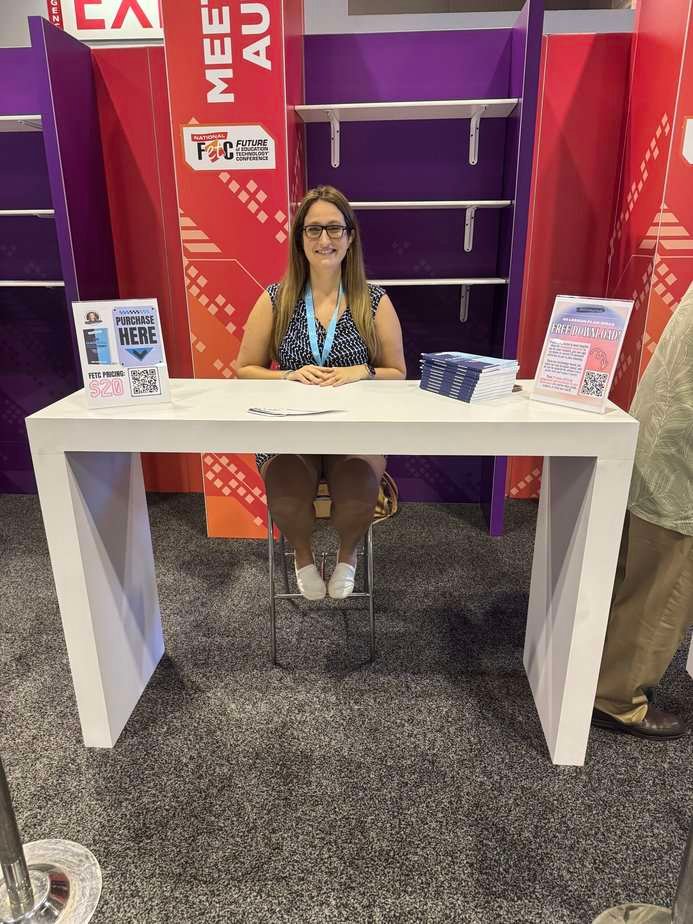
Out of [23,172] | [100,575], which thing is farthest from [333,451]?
[23,172]

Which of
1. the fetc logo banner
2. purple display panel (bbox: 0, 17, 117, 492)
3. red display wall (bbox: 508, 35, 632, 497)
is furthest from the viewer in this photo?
red display wall (bbox: 508, 35, 632, 497)

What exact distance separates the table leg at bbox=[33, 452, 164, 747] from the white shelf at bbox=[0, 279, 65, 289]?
1735 millimetres

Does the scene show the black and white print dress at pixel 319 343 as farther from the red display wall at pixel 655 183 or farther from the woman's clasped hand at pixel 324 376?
the red display wall at pixel 655 183

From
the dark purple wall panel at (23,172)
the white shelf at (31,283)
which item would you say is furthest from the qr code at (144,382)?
the dark purple wall panel at (23,172)

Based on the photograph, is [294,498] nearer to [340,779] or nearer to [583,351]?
[340,779]

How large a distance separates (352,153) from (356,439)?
2.12 meters

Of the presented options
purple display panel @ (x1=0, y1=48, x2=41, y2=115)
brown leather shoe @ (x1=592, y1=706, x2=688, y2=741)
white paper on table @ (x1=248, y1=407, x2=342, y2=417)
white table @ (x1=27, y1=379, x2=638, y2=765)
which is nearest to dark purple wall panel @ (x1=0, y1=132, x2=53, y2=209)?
purple display panel @ (x1=0, y1=48, x2=41, y2=115)

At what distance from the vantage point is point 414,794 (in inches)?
64.4

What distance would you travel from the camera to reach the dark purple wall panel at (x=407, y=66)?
2912 millimetres

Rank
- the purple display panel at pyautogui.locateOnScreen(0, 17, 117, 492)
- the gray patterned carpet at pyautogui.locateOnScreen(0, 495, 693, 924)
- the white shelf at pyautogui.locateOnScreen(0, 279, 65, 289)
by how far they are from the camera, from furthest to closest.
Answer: the white shelf at pyautogui.locateOnScreen(0, 279, 65, 289), the purple display panel at pyautogui.locateOnScreen(0, 17, 117, 492), the gray patterned carpet at pyautogui.locateOnScreen(0, 495, 693, 924)

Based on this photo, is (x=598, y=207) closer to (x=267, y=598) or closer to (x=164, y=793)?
(x=267, y=598)

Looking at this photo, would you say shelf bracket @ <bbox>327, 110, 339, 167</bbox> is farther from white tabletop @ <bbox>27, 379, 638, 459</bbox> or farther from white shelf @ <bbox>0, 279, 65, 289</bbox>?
white tabletop @ <bbox>27, 379, 638, 459</bbox>

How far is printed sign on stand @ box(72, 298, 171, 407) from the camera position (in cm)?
159

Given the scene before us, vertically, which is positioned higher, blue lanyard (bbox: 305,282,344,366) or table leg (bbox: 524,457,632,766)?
blue lanyard (bbox: 305,282,344,366)
